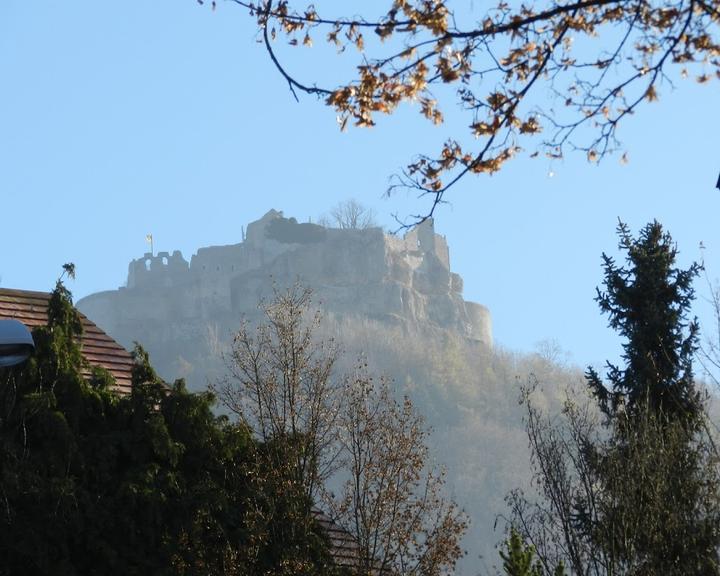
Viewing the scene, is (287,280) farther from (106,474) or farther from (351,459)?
(106,474)

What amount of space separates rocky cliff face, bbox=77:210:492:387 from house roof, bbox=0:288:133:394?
105 metres

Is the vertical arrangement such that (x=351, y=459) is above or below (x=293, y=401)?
below

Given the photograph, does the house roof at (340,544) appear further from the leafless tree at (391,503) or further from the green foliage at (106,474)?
the green foliage at (106,474)

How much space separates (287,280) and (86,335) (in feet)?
344

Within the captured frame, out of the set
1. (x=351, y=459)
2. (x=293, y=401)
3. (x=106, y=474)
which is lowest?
(x=106, y=474)

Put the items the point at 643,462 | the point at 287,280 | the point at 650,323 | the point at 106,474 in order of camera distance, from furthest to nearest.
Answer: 1. the point at 287,280
2. the point at 650,323
3. the point at 643,462
4. the point at 106,474

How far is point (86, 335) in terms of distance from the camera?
13672 millimetres

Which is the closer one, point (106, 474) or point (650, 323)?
point (106, 474)

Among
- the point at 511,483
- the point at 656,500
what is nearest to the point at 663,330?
the point at 656,500

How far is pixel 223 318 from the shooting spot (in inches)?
4803

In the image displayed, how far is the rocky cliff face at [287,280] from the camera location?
121 metres

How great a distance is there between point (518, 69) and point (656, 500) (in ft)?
26.1

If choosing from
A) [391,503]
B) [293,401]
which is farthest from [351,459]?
[293,401]

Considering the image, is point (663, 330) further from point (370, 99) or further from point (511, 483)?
point (511, 483)
